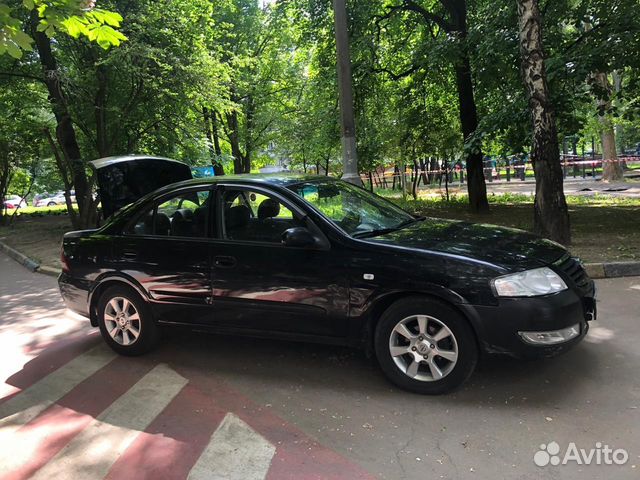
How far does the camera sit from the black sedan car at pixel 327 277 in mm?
3648

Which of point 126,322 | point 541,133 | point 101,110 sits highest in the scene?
point 101,110

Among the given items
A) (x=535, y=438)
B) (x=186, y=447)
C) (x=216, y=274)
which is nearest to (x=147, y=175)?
(x=216, y=274)

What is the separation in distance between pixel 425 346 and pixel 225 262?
178 cm

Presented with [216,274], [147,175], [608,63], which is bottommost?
[216,274]

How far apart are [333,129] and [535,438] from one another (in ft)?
45.2

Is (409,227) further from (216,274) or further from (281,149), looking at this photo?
(281,149)

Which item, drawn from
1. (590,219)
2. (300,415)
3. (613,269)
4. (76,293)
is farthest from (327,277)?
(590,219)

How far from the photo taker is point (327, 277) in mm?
4039

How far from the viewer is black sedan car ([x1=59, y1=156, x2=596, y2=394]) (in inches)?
144

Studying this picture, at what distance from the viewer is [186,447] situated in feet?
11.0

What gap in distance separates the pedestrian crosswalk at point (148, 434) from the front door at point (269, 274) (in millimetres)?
661

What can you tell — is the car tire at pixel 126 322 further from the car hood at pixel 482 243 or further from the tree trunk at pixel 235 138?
the tree trunk at pixel 235 138

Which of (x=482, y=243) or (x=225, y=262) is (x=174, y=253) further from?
(x=482, y=243)

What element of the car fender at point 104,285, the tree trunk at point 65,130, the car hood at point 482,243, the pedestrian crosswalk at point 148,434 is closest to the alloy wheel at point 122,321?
the car fender at point 104,285
